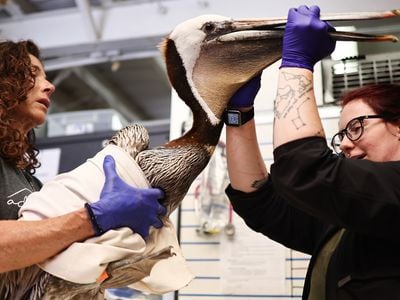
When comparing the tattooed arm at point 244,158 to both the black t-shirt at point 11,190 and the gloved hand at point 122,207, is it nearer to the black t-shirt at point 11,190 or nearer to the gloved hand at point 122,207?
the gloved hand at point 122,207

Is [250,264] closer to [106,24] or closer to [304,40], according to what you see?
[304,40]

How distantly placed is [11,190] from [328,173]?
0.78m

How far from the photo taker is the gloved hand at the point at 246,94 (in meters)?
1.57

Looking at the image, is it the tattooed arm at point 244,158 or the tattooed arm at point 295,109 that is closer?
the tattooed arm at point 295,109

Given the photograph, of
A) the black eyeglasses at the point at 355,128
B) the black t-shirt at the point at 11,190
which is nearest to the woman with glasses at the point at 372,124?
the black eyeglasses at the point at 355,128

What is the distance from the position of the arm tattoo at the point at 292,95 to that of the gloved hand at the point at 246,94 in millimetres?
225

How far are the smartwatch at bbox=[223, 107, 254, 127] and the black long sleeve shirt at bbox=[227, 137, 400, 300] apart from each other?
0.39 meters

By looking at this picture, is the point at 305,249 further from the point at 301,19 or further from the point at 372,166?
the point at 301,19

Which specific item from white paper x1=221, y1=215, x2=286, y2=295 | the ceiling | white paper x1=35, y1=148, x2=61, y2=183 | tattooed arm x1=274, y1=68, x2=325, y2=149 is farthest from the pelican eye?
white paper x1=35, y1=148, x2=61, y2=183

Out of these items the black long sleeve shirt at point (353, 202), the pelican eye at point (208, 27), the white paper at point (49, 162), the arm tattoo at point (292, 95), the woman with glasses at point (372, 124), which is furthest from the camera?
the white paper at point (49, 162)

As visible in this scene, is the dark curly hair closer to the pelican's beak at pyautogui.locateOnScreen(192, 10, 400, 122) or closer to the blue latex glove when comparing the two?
the pelican's beak at pyautogui.locateOnScreen(192, 10, 400, 122)

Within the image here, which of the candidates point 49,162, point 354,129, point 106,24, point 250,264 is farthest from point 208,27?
point 49,162

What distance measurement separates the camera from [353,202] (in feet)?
3.91

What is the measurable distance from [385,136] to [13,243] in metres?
0.92
